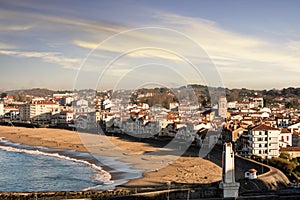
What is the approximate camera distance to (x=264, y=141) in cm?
2342

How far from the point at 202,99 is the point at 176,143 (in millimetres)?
29413

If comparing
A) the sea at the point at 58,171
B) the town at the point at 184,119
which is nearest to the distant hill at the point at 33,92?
the town at the point at 184,119

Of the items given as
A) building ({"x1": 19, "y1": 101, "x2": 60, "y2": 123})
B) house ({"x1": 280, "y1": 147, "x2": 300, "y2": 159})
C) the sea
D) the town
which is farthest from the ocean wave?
building ({"x1": 19, "y1": 101, "x2": 60, "y2": 123})

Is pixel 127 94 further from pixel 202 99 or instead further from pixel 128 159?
pixel 128 159

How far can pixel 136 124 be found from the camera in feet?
143

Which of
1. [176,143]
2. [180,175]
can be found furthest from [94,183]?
[176,143]

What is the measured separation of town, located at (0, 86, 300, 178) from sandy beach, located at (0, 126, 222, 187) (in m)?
2.58

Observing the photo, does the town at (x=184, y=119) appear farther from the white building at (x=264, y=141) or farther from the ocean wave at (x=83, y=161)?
the ocean wave at (x=83, y=161)

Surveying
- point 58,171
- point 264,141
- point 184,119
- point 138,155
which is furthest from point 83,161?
point 184,119

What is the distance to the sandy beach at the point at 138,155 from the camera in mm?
20391

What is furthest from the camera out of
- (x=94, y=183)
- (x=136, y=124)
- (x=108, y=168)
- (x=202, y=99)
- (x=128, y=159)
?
(x=202, y=99)

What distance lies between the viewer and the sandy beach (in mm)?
20391

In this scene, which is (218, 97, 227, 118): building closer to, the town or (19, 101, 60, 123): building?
the town

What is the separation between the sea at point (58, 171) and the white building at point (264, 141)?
20.0ft
